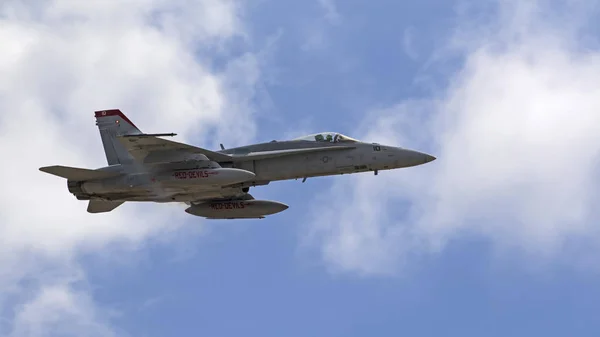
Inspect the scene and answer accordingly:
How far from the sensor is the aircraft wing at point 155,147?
1607 inches

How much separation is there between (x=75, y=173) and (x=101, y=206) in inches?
129

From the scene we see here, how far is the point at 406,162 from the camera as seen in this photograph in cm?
4134

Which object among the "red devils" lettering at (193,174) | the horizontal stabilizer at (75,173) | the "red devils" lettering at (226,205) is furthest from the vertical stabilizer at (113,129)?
the "red devils" lettering at (226,205)

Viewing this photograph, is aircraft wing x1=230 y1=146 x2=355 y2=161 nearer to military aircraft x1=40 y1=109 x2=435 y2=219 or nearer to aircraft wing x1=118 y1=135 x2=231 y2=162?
military aircraft x1=40 y1=109 x2=435 y2=219

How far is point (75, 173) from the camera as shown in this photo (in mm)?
41156

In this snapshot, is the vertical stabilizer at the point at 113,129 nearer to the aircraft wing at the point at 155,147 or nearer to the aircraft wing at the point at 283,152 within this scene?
the aircraft wing at the point at 155,147

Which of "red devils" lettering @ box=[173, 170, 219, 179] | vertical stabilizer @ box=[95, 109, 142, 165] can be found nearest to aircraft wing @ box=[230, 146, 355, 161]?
"red devils" lettering @ box=[173, 170, 219, 179]

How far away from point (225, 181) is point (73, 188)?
586 centimetres

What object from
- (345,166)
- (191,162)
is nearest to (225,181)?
(191,162)

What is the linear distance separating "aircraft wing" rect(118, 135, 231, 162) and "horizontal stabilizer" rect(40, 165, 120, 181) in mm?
1170

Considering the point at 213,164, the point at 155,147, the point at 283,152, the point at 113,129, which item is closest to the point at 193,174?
the point at 213,164

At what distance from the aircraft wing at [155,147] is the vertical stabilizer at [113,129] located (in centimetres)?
176

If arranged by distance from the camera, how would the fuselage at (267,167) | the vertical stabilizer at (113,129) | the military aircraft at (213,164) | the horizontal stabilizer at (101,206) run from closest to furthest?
the military aircraft at (213,164)
the fuselage at (267,167)
the vertical stabilizer at (113,129)
the horizontal stabilizer at (101,206)

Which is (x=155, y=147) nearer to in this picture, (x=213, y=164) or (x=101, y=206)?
(x=213, y=164)
